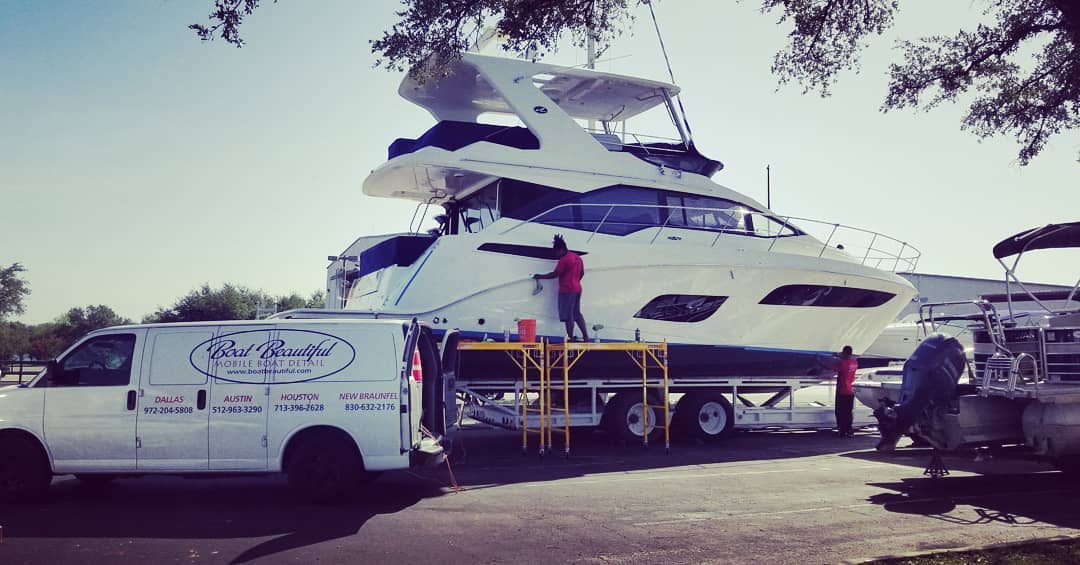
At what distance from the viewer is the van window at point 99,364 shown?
8.15 m

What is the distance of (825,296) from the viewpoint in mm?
14508

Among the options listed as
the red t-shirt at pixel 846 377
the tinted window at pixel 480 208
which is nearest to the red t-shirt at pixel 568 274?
the tinted window at pixel 480 208

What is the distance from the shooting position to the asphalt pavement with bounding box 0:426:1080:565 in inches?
238

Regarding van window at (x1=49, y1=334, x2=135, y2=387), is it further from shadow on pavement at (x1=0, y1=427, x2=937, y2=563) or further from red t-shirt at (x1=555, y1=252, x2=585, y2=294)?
red t-shirt at (x1=555, y1=252, x2=585, y2=294)

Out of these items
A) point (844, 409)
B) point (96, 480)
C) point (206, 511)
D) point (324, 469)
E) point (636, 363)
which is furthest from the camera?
point (844, 409)

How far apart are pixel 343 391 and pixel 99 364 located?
2.56 m

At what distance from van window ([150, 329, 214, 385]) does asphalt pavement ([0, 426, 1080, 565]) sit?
3.92 feet

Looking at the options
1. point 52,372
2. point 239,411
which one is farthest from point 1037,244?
point 52,372

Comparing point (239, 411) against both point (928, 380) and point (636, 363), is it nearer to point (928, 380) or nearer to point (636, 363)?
point (636, 363)

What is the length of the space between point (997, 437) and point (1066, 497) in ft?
3.69

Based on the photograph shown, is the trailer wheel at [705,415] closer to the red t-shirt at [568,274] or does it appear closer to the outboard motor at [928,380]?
the red t-shirt at [568,274]

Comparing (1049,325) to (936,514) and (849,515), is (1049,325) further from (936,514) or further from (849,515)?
(849,515)

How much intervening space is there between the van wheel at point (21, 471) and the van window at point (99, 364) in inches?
25.7

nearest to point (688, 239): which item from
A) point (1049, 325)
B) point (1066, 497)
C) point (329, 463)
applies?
point (1049, 325)
